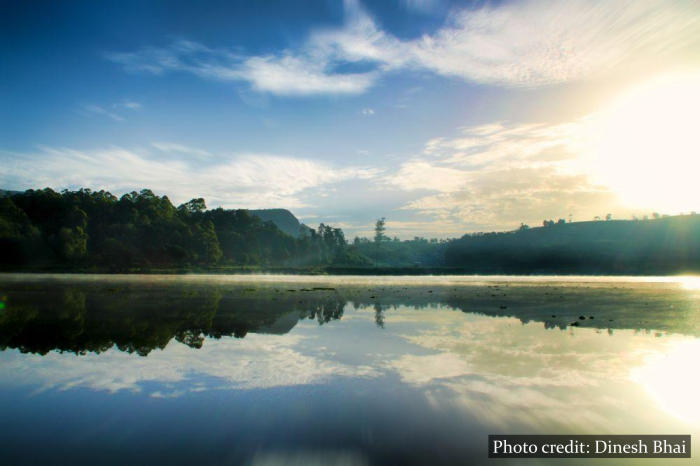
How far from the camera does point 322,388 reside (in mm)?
12672

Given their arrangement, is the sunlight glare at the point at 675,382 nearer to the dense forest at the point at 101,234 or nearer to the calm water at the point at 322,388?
the calm water at the point at 322,388

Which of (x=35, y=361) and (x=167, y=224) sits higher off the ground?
(x=167, y=224)

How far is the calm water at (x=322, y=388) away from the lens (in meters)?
8.74

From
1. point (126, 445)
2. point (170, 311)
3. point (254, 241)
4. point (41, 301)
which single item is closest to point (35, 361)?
point (126, 445)

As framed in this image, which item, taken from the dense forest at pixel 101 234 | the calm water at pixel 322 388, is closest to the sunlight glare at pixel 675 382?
the calm water at pixel 322 388

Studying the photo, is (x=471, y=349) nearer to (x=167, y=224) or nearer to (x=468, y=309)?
(x=468, y=309)

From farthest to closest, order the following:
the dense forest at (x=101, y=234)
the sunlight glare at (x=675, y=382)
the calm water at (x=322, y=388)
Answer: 1. the dense forest at (x=101, y=234)
2. the sunlight glare at (x=675, y=382)
3. the calm water at (x=322, y=388)

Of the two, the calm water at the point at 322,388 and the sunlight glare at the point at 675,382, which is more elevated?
the sunlight glare at the point at 675,382

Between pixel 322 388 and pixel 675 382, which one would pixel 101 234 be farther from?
pixel 675 382

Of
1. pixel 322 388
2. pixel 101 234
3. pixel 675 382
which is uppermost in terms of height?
pixel 101 234

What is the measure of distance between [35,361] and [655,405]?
19.4m

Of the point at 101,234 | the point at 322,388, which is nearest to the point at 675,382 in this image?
the point at 322,388

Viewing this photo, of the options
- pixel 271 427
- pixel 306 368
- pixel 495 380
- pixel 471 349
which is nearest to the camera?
pixel 271 427

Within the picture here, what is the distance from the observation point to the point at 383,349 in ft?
60.0
